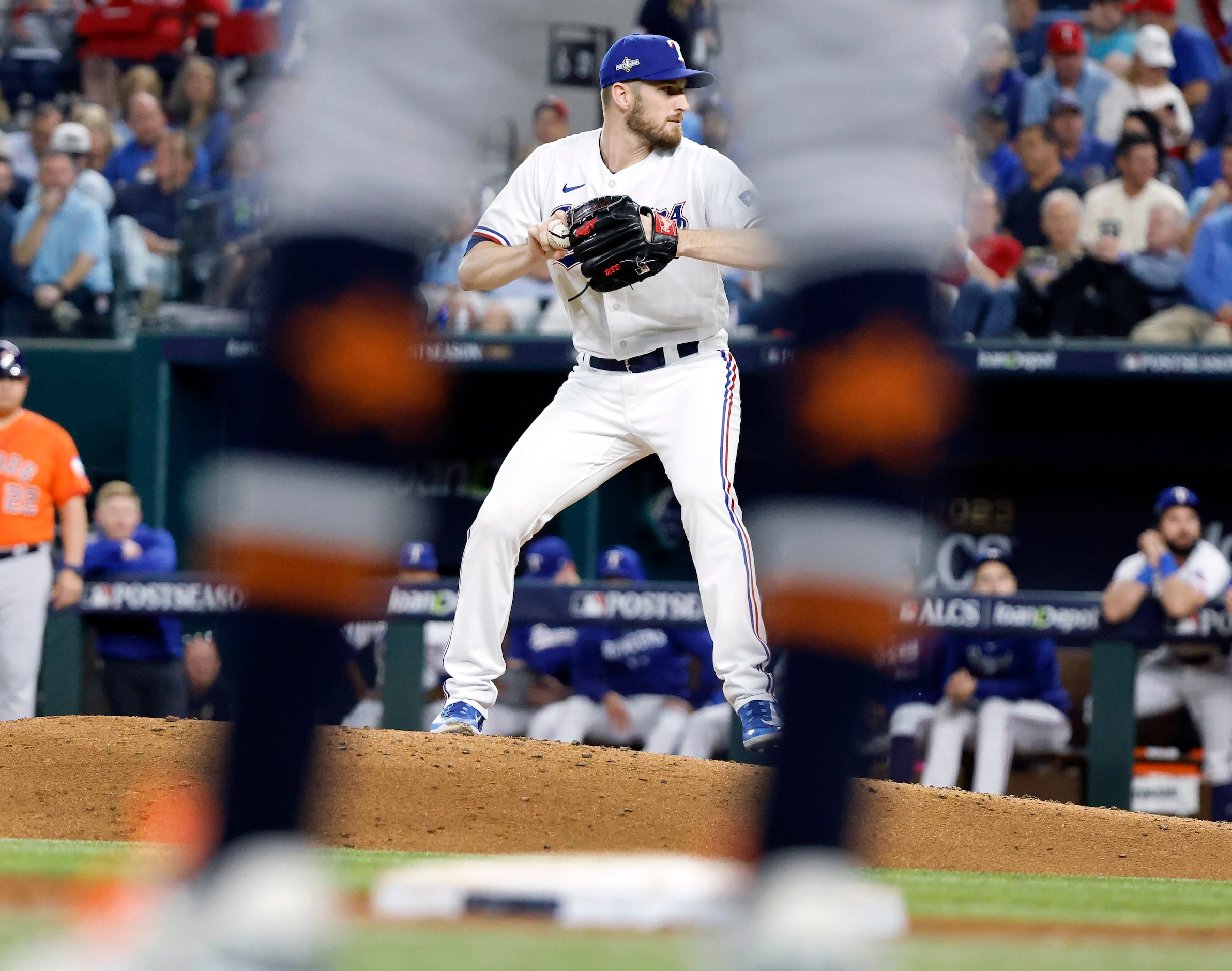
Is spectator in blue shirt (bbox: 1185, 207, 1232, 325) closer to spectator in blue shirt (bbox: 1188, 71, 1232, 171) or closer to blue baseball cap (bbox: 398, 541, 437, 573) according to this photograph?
spectator in blue shirt (bbox: 1188, 71, 1232, 171)

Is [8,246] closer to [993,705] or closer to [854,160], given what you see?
[993,705]

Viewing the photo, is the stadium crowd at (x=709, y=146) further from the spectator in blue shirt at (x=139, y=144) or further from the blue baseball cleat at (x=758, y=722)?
the blue baseball cleat at (x=758, y=722)

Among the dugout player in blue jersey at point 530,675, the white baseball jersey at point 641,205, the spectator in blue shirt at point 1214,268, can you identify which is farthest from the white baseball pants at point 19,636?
the spectator in blue shirt at point 1214,268

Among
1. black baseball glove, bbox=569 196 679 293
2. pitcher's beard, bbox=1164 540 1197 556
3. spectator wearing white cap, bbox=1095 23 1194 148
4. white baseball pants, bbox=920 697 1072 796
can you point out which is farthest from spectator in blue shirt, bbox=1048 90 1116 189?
black baseball glove, bbox=569 196 679 293

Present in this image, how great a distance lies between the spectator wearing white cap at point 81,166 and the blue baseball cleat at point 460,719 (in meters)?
6.40

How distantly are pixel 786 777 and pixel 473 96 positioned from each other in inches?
23.8

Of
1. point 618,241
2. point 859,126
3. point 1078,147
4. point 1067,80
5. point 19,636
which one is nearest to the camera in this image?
point 859,126

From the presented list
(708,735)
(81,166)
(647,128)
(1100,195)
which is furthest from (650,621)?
(81,166)

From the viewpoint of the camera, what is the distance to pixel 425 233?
1.38m

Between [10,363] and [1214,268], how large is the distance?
599 cm

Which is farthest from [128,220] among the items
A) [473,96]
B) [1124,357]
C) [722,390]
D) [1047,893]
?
[473,96]

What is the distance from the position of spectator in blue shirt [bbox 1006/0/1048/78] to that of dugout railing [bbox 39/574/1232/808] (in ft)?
16.2

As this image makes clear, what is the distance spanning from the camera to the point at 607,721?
7.86m

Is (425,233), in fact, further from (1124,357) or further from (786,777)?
(1124,357)
